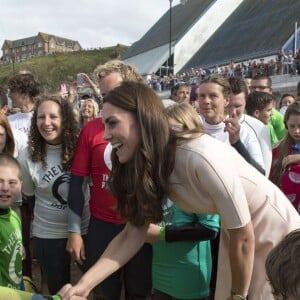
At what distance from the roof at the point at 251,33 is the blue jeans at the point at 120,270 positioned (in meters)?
30.4

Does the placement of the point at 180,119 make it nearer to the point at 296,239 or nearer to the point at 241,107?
the point at 296,239

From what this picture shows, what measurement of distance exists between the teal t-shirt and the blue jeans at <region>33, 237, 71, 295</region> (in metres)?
0.76

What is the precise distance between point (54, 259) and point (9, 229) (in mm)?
470

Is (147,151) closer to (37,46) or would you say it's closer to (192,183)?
(192,183)

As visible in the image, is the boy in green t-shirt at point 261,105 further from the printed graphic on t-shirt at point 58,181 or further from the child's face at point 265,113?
the printed graphic on t-shirt at point 58,181

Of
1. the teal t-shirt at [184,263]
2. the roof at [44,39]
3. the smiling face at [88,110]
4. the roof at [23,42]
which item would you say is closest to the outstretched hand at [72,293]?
the teal t-shirt at [184,263]

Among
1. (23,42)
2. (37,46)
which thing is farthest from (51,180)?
(23,42)

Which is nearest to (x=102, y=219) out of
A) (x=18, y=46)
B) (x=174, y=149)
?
(x=174, y=149)

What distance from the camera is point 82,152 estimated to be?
2842 mm

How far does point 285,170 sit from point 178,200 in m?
1.39

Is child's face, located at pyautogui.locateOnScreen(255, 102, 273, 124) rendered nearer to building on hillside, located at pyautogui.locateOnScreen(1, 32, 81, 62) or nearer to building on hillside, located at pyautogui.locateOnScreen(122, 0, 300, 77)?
building on hillside, located at pyautogui.locateOnScreen(122, 0, 300, 77)

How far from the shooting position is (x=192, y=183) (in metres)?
1.81

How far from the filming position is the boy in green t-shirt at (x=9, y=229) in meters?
2.66

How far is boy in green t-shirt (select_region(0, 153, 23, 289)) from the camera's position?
105 inches
